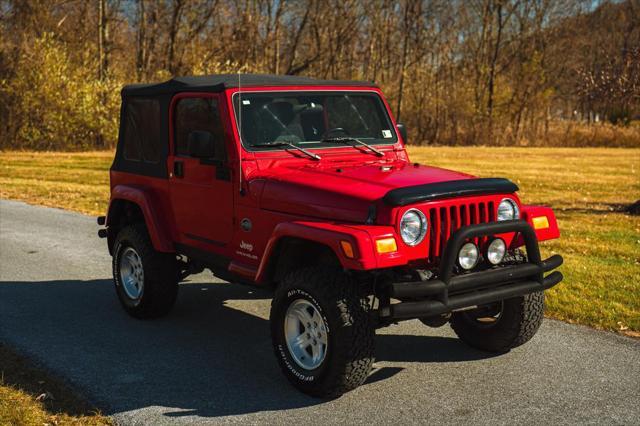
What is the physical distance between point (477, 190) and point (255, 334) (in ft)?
7.77

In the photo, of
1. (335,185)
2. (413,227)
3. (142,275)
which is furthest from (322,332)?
(142,275)

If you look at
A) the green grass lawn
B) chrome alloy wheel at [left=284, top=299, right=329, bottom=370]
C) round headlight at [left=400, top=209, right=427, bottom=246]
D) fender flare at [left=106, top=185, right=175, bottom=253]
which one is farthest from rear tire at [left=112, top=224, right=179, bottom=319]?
the green grass lawn

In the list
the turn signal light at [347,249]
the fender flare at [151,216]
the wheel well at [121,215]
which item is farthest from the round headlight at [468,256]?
the wheel well at [121,215]

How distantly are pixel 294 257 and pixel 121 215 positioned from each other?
8.69ft

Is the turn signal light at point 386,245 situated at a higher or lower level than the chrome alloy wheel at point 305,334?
higher

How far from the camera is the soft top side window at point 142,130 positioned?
259 inches

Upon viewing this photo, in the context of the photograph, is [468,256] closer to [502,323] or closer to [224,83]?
[502,323]

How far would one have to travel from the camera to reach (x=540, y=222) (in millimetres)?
5402

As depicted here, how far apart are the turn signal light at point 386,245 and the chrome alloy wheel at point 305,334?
612mm

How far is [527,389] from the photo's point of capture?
4.96 metres

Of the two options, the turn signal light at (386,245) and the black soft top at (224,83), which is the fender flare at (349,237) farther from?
the black soft top at (224,83)

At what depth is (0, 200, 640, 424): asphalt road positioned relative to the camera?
4.61 m

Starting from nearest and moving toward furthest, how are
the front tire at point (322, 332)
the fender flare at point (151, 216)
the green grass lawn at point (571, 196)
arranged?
the front tire at point (322, 332) → the fender flare at point (151, 216) → the green grass lawn at point (571, 196)

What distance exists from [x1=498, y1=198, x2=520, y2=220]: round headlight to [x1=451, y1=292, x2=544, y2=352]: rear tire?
657 mm
